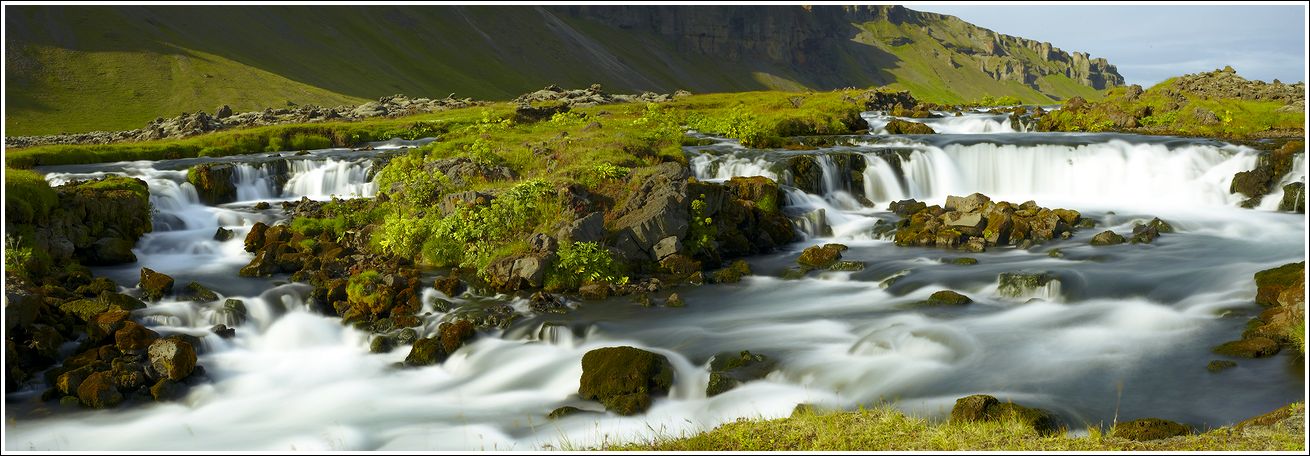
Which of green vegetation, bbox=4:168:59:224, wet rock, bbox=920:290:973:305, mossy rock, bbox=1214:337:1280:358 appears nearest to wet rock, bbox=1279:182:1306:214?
wet rock, bbox=920:290:973:305

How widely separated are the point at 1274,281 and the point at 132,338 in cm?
2377

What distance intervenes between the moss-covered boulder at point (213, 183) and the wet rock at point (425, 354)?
914 inches

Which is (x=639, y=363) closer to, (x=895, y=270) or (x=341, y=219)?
(x=895, y=270)

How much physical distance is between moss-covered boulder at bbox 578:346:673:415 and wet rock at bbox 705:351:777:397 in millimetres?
821

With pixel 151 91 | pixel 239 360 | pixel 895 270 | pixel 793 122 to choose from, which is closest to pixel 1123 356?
pixel 895 270

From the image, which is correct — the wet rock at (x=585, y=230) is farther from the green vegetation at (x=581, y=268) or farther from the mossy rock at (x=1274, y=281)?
the mossy rock at (x=1274, y=281)

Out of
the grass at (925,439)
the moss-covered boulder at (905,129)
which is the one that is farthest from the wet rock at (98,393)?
the moss-covered boulder at (905,129)

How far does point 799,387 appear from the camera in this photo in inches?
629

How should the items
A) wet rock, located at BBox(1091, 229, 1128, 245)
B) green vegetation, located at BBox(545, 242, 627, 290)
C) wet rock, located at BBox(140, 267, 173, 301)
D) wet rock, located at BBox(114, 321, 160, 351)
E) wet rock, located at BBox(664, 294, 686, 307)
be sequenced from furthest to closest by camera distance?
1. wet rock, located at BBox(1091, 229, 1128, 245)
2. green vegetation, located at BBox(545, 242, 627, 290)
3. wet rock, located at BBox(140, 267, 173, 301)
4. wet rock, located at BBox(664, 294, 686, 307)
5. wet rock, located at BBox(114, 321, 160, 351)

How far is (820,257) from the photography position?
1013 inches

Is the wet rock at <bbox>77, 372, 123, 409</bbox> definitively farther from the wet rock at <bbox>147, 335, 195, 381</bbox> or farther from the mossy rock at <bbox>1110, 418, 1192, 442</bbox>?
the mossy rock at <bbox>1110, 418, 1192, 442</bbox>

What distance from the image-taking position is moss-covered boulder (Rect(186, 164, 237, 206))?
123 ft

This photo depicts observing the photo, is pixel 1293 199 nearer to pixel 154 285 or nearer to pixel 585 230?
pixel 585 230

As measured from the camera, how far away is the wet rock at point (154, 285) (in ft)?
71.9
